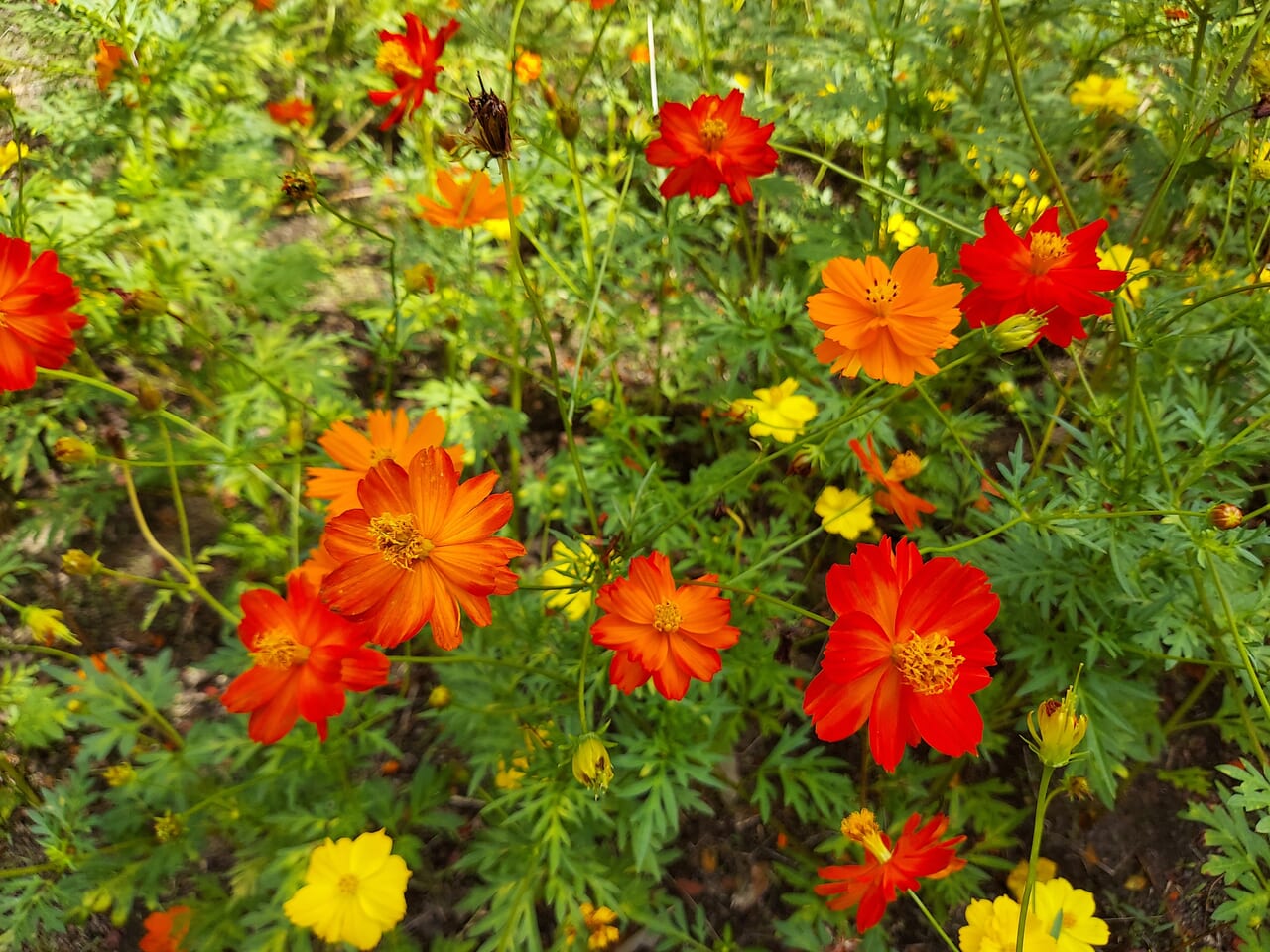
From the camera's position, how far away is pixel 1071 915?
43.4 inches

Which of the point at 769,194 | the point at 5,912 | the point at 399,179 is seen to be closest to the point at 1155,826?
the point at 769,194

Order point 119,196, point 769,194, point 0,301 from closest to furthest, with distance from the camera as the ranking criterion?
point 0,301 < point 769,194 < point 119,196

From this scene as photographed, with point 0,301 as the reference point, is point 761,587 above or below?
below

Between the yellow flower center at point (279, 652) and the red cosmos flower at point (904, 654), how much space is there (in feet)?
2.11

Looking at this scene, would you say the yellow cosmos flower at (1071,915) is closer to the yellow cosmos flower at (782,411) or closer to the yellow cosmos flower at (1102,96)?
the yellow cosmos flower at (782,411)

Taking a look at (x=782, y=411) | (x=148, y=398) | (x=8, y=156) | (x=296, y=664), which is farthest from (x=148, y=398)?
(x=782, y=411)

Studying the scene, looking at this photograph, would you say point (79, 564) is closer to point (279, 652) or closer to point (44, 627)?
point (44, 627)

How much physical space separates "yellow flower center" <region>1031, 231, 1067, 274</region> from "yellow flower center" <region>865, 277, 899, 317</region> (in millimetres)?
160

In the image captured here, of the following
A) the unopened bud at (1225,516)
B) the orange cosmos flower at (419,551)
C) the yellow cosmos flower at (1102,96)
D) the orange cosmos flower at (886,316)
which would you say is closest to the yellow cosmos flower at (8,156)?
the orange cosmos flower at (419,551)

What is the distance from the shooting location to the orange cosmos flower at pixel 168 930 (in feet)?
3.93

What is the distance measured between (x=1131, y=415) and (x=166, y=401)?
199 centimetres

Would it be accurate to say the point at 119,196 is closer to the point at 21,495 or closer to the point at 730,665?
the point at 21,495

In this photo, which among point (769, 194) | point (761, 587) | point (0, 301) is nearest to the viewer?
point (0, 301)

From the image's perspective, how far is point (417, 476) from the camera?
0.80 m
